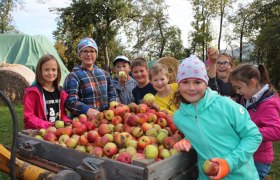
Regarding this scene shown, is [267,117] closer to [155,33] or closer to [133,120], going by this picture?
[133,120]

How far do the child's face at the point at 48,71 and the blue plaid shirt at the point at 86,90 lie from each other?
215mm

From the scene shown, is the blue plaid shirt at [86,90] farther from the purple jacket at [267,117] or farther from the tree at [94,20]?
the tree at [94,20]

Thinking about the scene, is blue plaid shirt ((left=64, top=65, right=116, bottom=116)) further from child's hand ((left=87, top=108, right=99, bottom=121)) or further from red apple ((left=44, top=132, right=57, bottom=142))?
red apple ((left=44, top=132, right=57, bottom=142))

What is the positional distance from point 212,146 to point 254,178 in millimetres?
434

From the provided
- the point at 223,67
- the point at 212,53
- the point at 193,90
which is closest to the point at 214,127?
the point at 193,90

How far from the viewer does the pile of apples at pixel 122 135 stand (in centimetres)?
214

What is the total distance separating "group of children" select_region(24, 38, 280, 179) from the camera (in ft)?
6.57

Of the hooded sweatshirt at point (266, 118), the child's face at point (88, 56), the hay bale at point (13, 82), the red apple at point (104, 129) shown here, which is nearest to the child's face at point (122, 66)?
the child's face at point (88, 56)

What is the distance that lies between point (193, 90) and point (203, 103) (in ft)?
0.38

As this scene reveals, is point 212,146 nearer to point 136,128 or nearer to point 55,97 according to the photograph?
point 136,128

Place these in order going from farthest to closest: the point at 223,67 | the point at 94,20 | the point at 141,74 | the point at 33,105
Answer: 1. the point at 94,20
2. the point at 141,74
3. the point at 223,67
4. the point at 33,105

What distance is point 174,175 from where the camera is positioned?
204 centimetres

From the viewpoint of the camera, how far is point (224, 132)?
2029 millimetres

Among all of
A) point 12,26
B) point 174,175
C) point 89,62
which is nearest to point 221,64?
point 89,62
